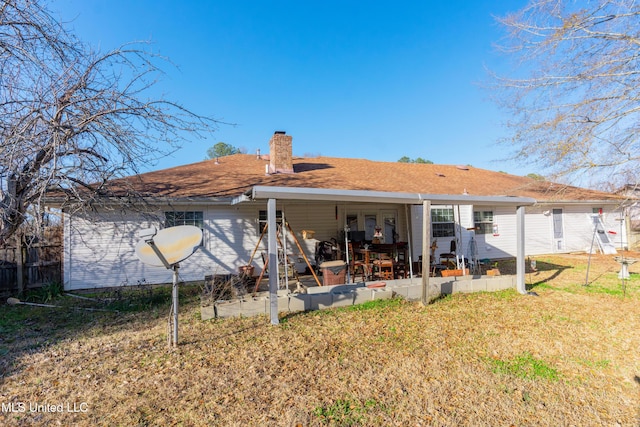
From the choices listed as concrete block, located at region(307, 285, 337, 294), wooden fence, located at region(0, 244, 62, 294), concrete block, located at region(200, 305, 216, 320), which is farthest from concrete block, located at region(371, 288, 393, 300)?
wooden fence, located at region(0, 244, 62, 294)

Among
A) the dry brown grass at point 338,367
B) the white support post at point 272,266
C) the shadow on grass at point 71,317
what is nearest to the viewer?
the dry brown grass at point 338,367

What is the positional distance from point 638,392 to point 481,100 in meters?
9.41

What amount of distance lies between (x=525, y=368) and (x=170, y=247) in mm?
4993

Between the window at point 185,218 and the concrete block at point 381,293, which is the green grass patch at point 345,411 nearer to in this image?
the concrete block at point 381,293

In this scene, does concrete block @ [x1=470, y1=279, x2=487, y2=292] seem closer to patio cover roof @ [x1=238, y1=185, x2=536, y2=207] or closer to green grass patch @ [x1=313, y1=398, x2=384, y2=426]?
patio cover roof @ [x1=238, y1=185, x2=536, y2=207]

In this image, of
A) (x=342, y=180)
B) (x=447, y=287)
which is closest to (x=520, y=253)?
(x=447, y=287)

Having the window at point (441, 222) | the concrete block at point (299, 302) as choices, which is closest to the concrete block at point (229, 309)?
the concrete block at point (299, 302)

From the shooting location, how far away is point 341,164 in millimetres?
15289

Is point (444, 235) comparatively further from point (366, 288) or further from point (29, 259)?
point (29, 259)

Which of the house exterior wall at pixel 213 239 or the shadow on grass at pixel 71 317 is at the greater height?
the house exterior wall at pixel 213 239

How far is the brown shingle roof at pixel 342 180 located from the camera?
32.7 ft

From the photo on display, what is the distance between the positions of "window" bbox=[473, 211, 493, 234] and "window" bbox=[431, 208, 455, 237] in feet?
3.89

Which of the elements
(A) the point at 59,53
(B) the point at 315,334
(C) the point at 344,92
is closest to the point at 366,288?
(B) the point at 315,334

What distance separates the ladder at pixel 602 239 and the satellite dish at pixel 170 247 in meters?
17.8
